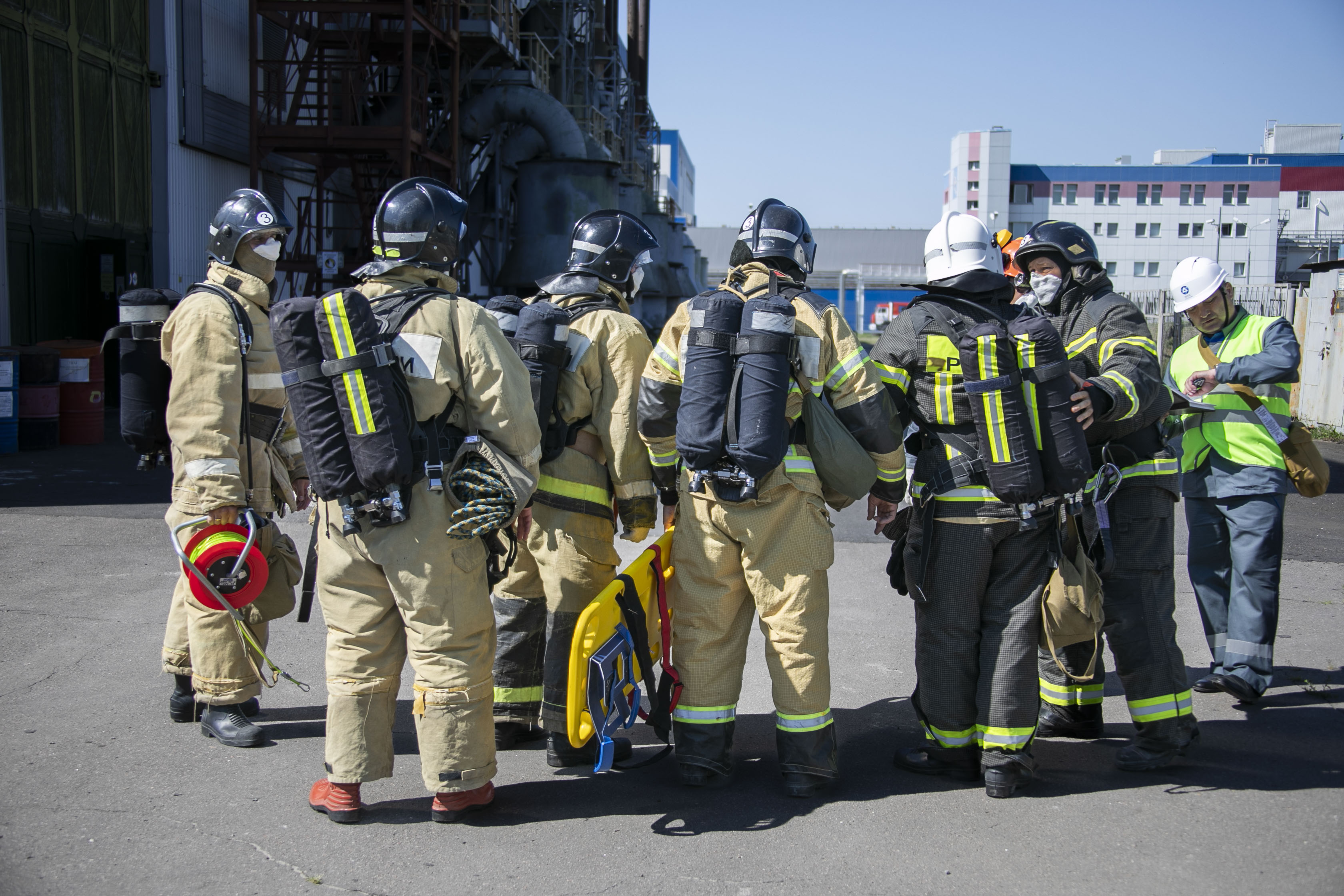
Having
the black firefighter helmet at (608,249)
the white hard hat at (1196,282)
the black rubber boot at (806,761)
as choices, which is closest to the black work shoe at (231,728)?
the black rubber boot at (806,761)

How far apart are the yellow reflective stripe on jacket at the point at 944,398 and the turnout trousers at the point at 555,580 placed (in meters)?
1.33

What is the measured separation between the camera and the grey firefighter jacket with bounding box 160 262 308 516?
13.1ft

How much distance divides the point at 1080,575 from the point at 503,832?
7.40 ft

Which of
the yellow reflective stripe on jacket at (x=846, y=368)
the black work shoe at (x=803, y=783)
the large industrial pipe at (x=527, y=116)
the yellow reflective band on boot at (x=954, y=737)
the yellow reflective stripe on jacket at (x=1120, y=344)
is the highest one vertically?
the large industrial pipe at (x=527, y=116)

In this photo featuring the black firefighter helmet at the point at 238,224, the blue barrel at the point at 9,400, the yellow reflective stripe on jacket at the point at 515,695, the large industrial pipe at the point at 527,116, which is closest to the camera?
the yellow reflective stripe on jacket at the point at 515,695

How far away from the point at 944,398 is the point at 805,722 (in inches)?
51.5

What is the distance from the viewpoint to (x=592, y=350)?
410 centimetres

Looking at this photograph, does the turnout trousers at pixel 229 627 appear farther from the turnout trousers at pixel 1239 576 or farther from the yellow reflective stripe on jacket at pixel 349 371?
the turnout trousers at pixel 1239 576

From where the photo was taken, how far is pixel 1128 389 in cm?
389

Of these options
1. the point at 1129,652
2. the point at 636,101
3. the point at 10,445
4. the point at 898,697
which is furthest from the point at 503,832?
the point at 636,101

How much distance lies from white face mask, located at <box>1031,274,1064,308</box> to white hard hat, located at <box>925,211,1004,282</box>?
2.06ft

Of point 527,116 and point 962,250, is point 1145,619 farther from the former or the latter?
point 527,116

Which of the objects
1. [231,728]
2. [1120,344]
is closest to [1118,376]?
[1120,344]

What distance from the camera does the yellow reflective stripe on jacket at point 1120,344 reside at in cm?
405
